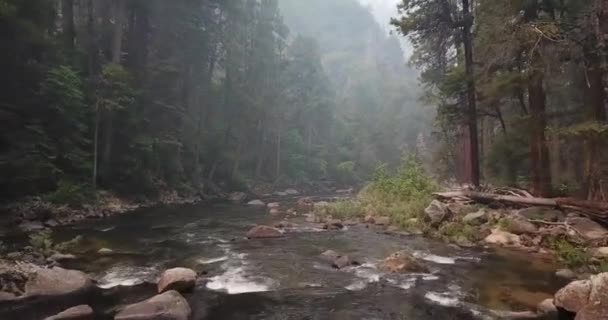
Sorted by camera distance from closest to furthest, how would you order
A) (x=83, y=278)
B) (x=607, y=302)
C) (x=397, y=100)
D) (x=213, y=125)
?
1. (x=607, y=302)
2. (x=83, y=278)
3. (x=213, y=125)
4. (x=397, y=100)

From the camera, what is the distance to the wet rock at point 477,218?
14.9 meters

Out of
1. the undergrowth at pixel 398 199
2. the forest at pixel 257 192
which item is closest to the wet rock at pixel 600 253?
the forest at pixel 257 192

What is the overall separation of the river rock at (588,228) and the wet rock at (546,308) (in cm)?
504

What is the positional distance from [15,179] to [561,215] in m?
18.0

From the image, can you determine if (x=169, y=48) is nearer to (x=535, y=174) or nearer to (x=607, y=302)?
(x=535, y=174)

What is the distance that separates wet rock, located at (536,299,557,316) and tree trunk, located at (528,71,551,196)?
8.50 meters

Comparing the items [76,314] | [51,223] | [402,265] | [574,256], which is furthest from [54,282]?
[574,256]

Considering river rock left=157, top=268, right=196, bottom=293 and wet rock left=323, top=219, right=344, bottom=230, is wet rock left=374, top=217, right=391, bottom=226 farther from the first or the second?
river rock left=157, top=268, right=196, bottom=293

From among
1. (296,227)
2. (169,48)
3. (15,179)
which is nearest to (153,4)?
(169,48)

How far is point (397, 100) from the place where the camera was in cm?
8025

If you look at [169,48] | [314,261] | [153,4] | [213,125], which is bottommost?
[314,261]

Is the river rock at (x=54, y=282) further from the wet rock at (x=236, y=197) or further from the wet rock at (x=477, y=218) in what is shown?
the wet rock at (x=236, y=197)

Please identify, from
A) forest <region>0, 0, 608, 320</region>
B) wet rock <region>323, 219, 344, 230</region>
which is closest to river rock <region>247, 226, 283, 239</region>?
forest <region>0, 0, 608, 320</region>

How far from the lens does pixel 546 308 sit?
7.29m
